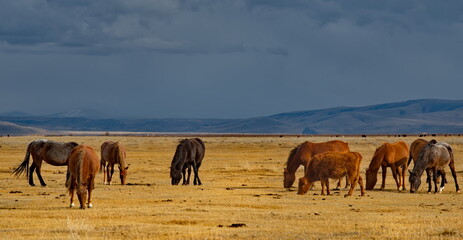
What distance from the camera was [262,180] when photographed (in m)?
34.3

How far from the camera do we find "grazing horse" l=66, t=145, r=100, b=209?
66.6ft

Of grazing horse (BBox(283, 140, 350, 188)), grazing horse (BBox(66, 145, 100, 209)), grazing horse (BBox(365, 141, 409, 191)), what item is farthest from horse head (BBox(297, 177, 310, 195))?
grazing horse (BBox(66, 145, 100, 209))

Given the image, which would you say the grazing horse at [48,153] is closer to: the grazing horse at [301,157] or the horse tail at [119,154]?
the horse tail at [119,154]

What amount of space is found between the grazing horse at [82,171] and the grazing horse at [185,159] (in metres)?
10.2

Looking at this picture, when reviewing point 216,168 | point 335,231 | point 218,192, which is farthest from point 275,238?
point 216,168

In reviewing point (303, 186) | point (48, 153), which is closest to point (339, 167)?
point (303, 186)

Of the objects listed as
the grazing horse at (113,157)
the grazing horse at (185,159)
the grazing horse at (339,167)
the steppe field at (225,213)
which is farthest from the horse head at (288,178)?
the grazing horse at (113,157)

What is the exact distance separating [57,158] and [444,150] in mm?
14134

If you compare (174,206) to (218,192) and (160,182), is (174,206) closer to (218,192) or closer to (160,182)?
(218,192)

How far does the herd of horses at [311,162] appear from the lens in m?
20.8

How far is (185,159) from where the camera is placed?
104ft

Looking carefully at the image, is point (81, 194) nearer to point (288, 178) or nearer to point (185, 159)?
point (288, 178)

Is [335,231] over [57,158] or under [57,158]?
under

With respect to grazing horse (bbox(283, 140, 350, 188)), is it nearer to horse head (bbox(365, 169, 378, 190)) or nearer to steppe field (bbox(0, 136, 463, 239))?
steppe field (bbox(0, 136, 463, 239))
